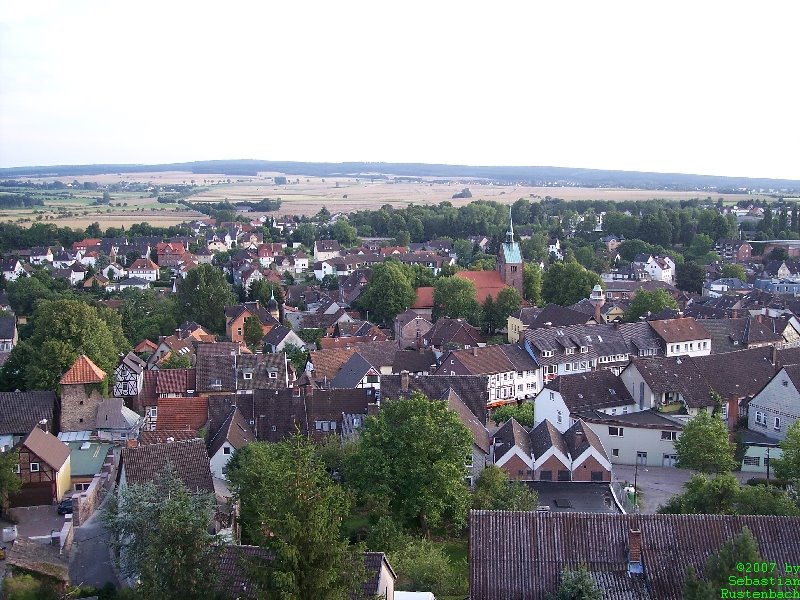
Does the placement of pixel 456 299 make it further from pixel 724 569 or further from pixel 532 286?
pixel 724 569

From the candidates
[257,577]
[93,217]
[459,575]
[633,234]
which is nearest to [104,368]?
[459,575]

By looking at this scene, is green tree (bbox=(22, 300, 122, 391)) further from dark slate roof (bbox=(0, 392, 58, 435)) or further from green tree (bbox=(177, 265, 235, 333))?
green tree (bbox=(177, 265, 235, 333))

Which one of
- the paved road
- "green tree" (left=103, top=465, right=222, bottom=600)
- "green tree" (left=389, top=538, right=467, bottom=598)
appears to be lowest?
the paved road

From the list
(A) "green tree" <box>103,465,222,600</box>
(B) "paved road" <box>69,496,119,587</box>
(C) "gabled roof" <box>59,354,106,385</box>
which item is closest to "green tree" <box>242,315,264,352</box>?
(C) "gabled roof" <box>59,354,106,385</box>

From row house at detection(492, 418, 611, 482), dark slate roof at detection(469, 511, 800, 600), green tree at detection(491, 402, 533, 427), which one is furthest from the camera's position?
green tree at detection(491, 402, 533, 427)

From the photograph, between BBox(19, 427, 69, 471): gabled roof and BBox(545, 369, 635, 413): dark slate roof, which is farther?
BBox(545, 369, 635, 413): dark slate roof

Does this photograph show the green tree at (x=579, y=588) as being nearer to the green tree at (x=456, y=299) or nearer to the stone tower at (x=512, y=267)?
the green tree at (x=456, y=299)

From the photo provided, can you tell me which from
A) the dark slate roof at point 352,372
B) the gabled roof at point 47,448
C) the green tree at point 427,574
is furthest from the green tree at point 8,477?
the dark slate roof at point 352,372

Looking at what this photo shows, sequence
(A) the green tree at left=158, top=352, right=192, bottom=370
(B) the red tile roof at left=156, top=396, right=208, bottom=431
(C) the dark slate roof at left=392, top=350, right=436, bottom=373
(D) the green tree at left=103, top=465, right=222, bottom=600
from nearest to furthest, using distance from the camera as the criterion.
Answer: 1. (D) the green tree at left=103, top=465, right=222, bottom=600
2. (B) the red tile roof at left=156, top=396, right=208, bottom=431
3. (A) the green tree at left=158, top=352, right=192, bottom=370
4. (C) the dark slate roof at left=392, top=350, right=436, bottom=373
